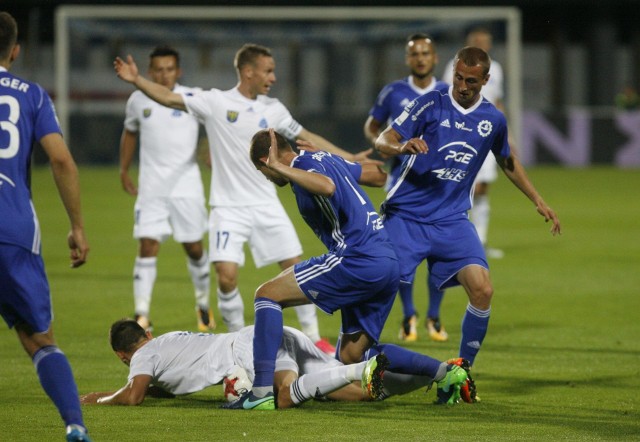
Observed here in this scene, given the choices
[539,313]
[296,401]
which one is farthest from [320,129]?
[296,401]

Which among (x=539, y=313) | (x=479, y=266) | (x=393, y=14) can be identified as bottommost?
(x=539, y=313)

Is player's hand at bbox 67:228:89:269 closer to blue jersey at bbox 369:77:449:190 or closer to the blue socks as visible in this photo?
the blue socks

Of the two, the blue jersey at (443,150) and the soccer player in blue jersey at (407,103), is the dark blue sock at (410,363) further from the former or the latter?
the soccer player in blue jersey at (407,103)

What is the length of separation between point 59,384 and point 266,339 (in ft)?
5.09

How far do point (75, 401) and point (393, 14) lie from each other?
59.3ft

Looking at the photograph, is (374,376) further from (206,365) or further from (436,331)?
(436,331)

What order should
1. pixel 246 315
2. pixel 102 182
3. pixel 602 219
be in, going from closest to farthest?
pixel 246 315 → pixel 602 219 → pixel 102 182

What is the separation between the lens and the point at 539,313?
10391 millimetres

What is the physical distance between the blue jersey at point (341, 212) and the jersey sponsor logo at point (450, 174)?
88cm

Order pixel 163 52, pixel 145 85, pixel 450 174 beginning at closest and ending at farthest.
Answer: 1. pixel 450 174
2. pixel 145 85
3. pixel 163 52

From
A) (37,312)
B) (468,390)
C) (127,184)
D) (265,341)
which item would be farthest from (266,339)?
(127,184)

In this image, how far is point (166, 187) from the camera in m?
9.78

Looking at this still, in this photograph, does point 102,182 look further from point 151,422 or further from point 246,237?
point 151,422

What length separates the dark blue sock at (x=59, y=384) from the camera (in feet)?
16.6
